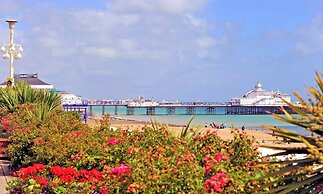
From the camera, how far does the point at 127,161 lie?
6.75 metres

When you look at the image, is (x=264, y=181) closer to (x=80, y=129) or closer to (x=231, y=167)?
(x=231, y=167)

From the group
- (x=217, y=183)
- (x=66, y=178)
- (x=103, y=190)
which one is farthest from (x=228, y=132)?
(x=217, y=183)

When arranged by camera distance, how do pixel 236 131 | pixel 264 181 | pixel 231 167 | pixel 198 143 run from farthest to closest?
1. pixel 198 143
2. pixel 236 131
3. pixel 231 167
4. pixel 264 181

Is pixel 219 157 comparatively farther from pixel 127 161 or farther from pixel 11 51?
pixel 11 51

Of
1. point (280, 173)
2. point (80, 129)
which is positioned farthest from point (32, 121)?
point (280, 173)

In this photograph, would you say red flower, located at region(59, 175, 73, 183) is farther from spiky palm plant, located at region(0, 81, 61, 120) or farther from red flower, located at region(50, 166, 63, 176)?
spiky palm plant, located at region(0, 81, 61, 120)

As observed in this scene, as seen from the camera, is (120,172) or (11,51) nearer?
(120,172)

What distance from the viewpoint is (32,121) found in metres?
12.7

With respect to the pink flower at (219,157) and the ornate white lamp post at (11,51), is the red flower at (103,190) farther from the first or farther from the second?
the ornate white lamp post at (11,51)

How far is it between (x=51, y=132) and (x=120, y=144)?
318 centimetres

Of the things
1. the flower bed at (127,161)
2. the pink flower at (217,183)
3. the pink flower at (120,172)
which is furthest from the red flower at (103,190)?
the pink flower at (217,183)

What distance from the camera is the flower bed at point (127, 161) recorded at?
4980mm

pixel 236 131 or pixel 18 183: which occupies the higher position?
pixel 236 131

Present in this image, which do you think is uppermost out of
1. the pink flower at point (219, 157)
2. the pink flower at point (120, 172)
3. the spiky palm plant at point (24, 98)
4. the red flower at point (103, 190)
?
the spiky palm plant at point (24, 98)
